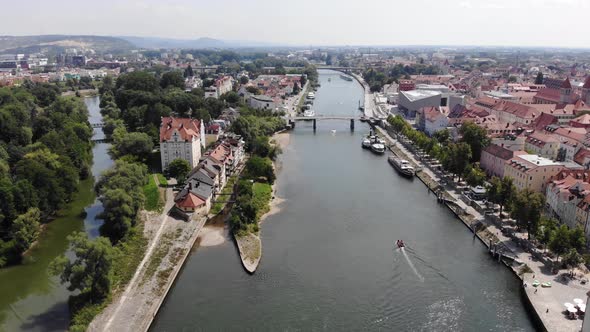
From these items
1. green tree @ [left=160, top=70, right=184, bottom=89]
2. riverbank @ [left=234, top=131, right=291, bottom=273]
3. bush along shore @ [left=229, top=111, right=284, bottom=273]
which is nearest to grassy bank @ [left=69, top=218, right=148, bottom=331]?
riverbank @ [left=234, top=131, right=291, bottom=273]

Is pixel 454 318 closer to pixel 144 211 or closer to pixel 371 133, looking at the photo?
pixel 144 211

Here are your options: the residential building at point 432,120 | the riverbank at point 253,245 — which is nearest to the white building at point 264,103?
the residential building at point 432,120

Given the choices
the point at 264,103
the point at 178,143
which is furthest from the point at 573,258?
the point at 264,103

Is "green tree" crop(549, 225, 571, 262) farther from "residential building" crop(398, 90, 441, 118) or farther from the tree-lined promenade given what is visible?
"residential building" crop(398, 90, 441, 118)

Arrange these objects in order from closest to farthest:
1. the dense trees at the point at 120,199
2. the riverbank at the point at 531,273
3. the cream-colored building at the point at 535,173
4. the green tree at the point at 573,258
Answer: the riverbank at the point at 531,273
the green tree at the point at 573,258
the dense trees at the point at 120,199
the cream-colored building at the point at 535,173

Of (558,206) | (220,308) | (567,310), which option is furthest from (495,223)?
(220,308)

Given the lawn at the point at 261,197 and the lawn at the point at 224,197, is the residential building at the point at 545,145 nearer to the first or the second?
the lawn at the point at 261,197
